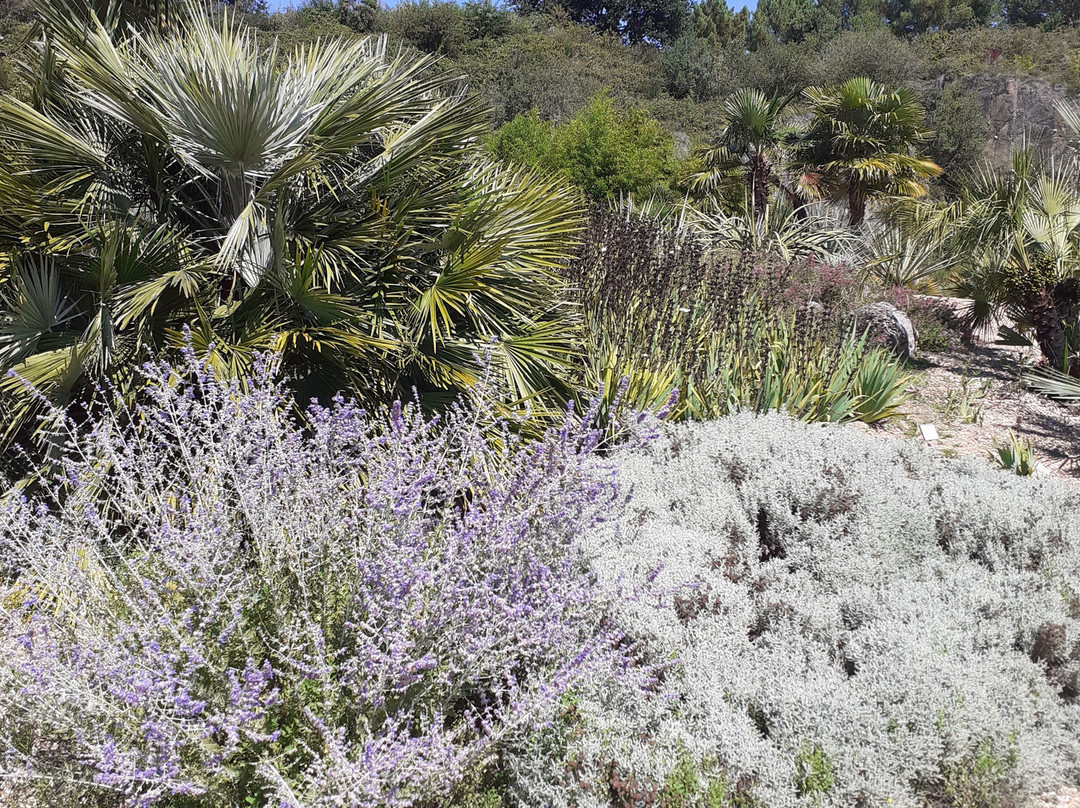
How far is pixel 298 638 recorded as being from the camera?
75.1 inches

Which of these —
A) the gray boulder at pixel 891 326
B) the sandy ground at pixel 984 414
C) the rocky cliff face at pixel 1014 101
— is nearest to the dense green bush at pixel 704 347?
the sandy ground at pixel 984 414

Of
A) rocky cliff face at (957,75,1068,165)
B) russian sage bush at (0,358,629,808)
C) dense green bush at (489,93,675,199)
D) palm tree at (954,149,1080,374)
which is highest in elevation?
rocky cliff face at (957,75,1068,165)

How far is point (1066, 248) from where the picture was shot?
6.82 m

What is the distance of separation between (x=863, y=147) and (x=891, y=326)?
888cm

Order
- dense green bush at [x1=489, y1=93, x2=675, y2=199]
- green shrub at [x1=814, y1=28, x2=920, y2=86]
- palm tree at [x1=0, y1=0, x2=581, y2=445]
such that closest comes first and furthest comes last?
palm tree at [x1=0, y1=0, x2=581, y2=445]
dense green bush at [x1=489, y1=93, x2=675, y2=199]
green shrub at [x1=814, y1=28, x2=920, y2=86]

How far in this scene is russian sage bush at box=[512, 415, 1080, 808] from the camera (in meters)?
1.93

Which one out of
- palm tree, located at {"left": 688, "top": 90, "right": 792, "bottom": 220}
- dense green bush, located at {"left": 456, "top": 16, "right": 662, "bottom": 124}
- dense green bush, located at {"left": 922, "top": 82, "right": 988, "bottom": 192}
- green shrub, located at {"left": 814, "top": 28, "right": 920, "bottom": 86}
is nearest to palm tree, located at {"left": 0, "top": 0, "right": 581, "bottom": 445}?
palm tree, located at {"left": 688, "top": 90, "right": 792, "bottom": 220}

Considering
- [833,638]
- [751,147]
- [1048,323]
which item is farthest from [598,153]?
[833,638]

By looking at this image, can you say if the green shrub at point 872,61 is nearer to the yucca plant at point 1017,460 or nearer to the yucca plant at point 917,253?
the yucca plant at point 917,253

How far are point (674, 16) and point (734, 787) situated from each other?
48.5 metres

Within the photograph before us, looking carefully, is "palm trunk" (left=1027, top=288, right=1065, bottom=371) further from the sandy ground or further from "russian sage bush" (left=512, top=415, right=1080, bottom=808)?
"russian sage bush" (left=512, top=415, right=1080, bottom=808)

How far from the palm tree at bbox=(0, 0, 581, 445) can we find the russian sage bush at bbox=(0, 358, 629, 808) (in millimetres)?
1001

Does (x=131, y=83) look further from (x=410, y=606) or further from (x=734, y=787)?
(x=734, y=787)

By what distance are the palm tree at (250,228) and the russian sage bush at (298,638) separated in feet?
3.28
